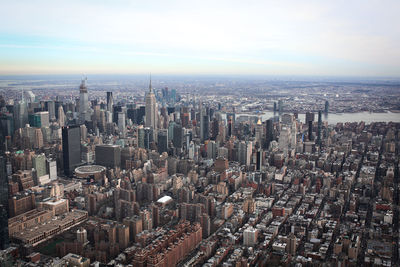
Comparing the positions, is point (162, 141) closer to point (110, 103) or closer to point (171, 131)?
point (171, 131)

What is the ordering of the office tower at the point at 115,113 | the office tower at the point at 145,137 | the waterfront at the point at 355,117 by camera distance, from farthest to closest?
the office tower at the point at 115,113 < the office tower at the point at 145,137 < the waterfront at the point at 355,117

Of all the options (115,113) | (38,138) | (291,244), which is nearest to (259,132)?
(115,113)

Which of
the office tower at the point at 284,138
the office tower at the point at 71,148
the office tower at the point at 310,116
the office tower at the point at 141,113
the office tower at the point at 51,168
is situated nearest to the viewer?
the office tower at the point at 51,168

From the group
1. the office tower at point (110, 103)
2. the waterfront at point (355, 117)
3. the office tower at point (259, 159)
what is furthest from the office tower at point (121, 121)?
the office tower at point (259, 159)

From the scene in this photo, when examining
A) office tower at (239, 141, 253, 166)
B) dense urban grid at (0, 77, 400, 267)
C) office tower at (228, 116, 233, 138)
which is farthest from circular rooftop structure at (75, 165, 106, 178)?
office tower at (228, 116, 233, 138)

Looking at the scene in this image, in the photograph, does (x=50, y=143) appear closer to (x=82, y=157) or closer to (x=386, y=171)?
(x=82, y=157)

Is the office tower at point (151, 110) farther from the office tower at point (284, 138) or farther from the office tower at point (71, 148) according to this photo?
the office tower at point (284, 138)
